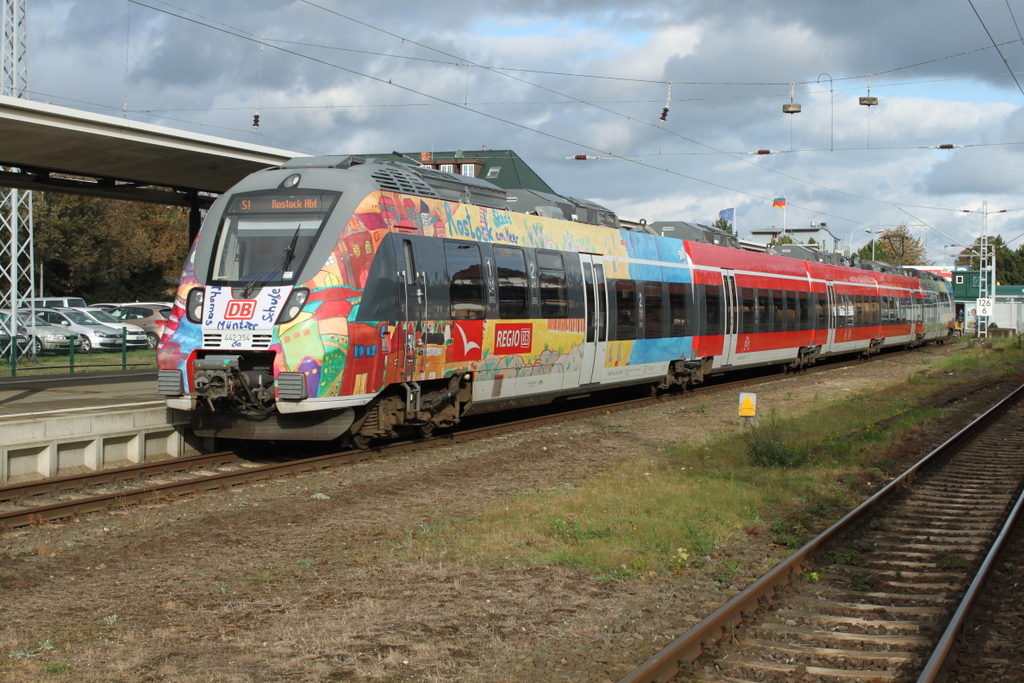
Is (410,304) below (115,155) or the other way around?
below

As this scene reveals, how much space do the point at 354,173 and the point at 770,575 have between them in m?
7.39

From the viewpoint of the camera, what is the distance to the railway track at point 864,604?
560 cm

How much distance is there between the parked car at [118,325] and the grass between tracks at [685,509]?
865 inches

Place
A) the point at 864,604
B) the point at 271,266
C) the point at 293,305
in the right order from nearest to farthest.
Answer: the point at 864,604
the point at 293,305
the point at 271,266

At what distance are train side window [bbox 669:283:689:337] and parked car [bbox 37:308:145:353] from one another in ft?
61.7

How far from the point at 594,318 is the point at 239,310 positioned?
7130 mm

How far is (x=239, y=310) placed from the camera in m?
11.3

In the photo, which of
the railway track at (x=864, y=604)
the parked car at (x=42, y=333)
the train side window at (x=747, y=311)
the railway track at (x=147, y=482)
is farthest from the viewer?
the parked car at (x=42, y=333)

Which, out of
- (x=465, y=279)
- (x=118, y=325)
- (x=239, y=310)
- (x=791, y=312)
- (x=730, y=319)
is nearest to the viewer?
(x=239, y=310)

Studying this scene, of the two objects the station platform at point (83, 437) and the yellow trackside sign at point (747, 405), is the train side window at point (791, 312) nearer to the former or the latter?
the yellow trackside sign at point (747, 405)

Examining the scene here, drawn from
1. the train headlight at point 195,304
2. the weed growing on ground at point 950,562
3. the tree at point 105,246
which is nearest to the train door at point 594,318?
the train headlight at point 195,304

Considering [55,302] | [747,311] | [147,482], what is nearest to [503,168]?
[55,302]

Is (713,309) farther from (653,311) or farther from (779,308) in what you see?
(779,308)

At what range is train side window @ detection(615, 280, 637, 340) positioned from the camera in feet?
57.9
